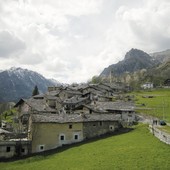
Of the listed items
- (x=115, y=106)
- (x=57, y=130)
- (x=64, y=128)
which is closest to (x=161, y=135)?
(x=64, y=128)

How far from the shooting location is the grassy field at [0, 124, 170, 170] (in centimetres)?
3791

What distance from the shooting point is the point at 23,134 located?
193 feet

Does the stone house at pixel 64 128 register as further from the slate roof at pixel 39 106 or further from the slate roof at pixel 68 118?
the slate roof at pixel 39 106

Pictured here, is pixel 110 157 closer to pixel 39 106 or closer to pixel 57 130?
pixel 57 130

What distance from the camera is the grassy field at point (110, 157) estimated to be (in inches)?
1492

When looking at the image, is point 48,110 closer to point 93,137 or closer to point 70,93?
point 93,137

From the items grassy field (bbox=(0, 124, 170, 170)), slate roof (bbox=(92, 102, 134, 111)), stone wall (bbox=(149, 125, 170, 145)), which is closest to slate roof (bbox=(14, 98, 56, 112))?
slate roof (bbox=(92, 102, 134, 111))

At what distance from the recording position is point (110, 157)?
137 feet

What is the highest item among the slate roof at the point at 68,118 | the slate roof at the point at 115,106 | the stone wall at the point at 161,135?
the slate roof at the point at 115,106

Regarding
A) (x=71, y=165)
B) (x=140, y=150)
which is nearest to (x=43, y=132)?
(x=71, y=165)

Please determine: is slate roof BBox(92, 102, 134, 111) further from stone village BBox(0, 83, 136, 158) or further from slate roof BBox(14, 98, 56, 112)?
slate roof BBox(14, 98, 56, 112)

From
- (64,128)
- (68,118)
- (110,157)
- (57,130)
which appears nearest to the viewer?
(110,157)

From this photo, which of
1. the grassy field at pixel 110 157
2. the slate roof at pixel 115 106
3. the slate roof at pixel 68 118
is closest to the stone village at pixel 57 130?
the slate roof at pixel 68 118

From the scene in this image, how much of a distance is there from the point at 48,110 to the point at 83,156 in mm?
36522
